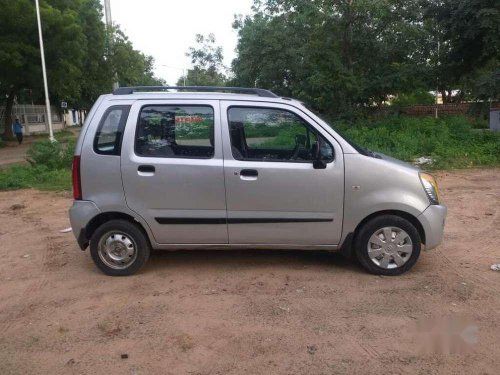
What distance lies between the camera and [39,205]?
366 inches

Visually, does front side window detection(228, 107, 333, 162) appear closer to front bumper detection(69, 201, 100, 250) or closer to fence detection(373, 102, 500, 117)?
front bumper detection(69, 201, 100, 250)

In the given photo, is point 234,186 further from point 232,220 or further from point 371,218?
point 371,218

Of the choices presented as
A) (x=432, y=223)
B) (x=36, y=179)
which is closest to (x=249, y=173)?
(x=432, y=223)

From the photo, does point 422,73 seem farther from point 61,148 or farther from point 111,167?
point 111,167

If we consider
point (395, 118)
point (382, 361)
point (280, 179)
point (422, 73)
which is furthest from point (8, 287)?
point (422, 73)

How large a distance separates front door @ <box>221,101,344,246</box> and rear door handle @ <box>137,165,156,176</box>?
0.72 m

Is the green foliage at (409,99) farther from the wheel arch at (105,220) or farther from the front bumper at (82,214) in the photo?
the front bumper at (82,214)

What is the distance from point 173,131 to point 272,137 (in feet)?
3.35

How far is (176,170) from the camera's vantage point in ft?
15.9

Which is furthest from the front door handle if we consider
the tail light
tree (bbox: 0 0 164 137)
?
tree (bbox: 0 0 164 137)

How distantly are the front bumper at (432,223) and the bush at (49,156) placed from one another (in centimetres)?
1085

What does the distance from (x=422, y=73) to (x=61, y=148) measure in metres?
13.7

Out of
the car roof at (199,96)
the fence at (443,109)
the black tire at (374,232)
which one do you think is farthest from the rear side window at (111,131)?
the fence at (443,109)

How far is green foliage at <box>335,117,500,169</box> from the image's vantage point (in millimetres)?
12742
